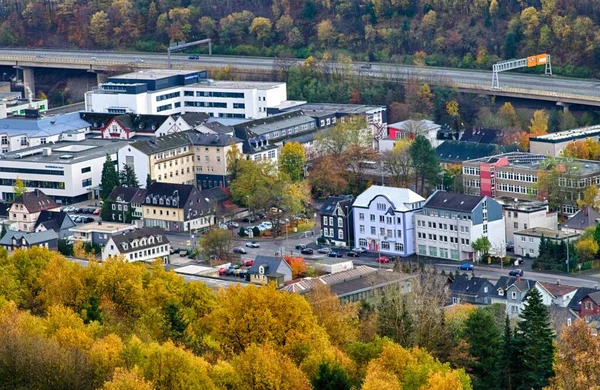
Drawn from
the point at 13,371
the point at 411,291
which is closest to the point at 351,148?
the point at 411,291

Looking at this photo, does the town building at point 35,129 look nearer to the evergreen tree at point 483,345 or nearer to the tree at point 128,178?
the tree at point 128,178

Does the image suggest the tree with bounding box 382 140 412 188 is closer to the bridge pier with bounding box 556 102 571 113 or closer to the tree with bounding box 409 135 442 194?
the tree with bounding box 409 135 442 194

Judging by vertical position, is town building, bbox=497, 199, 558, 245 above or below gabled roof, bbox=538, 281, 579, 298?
above

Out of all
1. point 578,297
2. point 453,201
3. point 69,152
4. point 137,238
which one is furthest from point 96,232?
point 578,297

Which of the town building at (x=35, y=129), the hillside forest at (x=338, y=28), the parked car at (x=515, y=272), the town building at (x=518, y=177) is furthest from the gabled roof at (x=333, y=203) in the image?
the hillside forest at (x=338, y=28)

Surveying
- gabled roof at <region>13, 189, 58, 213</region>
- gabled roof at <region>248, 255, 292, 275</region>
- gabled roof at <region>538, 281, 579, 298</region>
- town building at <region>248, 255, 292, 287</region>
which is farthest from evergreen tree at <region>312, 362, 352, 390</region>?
gabled roof at <region>13, 189, 58, 213</region>
